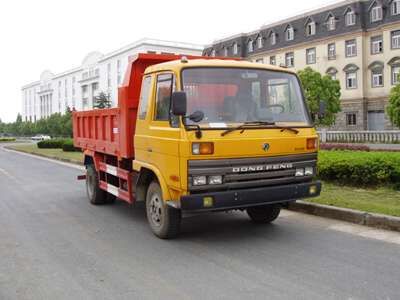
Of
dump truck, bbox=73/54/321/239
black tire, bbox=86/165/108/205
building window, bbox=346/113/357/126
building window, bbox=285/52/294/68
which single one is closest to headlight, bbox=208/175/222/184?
dump truck, bbox=73/54/321/239

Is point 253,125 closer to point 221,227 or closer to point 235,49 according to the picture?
point 221,227

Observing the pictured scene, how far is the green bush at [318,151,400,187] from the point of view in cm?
970

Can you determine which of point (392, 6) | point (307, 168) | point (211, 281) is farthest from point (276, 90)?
point (392, 6)

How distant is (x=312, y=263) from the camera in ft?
17.9

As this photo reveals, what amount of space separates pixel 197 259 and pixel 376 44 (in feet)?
149

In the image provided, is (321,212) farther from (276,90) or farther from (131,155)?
(131,155)

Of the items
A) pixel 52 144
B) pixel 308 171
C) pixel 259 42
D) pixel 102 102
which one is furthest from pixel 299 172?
pixel 259 42

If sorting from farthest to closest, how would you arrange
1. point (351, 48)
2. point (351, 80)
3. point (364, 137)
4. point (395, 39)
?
point (351, 80), point (351, 48), point (395, 39), point (364, 137)

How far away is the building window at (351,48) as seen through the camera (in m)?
47.9

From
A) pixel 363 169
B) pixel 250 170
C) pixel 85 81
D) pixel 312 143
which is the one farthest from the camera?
pixel 85 81

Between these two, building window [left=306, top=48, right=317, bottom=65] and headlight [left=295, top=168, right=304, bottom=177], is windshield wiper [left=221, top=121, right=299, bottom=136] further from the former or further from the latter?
building window [left=306, top=48, right=317, bottom=65]

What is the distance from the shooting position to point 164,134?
250 inches

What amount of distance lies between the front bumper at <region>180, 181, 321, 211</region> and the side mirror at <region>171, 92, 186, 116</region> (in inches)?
40.9

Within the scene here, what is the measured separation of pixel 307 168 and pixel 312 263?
1648 millimetres
